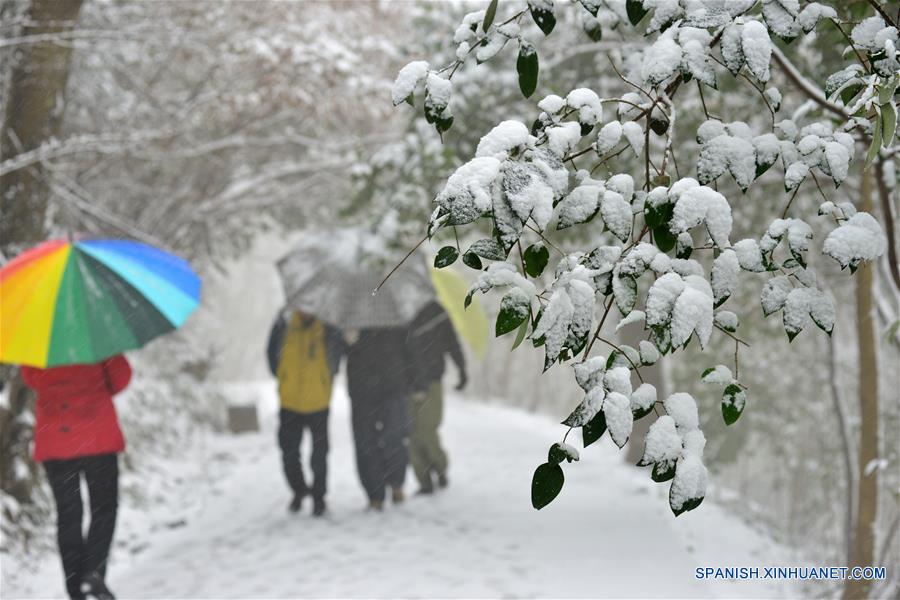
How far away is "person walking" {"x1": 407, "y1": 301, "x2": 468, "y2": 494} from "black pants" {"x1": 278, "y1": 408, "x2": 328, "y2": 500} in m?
1.01

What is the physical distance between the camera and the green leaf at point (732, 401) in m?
1.86

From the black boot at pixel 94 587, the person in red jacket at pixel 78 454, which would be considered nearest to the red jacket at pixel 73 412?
the person in red jacket at pixel 78 454

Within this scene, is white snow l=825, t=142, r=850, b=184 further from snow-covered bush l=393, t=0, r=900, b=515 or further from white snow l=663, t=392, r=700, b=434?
white snow l=663, t=392, r=700, b=434

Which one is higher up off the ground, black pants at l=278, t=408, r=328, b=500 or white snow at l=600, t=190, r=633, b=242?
white snow at l=600, t=190, r=633, b=242

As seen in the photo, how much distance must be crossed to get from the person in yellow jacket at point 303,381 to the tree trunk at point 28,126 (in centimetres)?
198

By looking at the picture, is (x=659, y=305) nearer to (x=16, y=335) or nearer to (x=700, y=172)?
(x=700, y=172)

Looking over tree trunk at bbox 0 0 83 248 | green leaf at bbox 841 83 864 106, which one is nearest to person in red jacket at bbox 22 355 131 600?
tree trunk at bbox 0 0 83 248

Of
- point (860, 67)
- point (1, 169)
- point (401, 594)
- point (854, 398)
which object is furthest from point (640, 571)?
point (854, 398)

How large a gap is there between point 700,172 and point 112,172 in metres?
10.7

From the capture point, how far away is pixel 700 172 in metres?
1.83

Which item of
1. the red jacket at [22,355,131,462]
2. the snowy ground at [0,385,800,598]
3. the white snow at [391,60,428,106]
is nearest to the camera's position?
the white snow at [391,60,428,106]

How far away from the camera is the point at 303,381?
6582 millimetres

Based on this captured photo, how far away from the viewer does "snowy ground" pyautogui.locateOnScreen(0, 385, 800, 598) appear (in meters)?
5.11

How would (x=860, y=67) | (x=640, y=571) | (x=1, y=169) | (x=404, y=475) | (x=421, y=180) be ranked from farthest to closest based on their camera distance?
1. (x=404, y=475)
2. (x=421, y=180)
3. (x=640, y=571)
4. (x=1, y=169)
5. (x=860, y=67)
